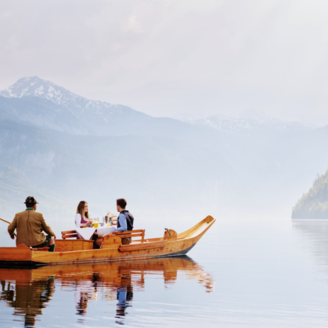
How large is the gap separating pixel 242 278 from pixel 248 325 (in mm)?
7421

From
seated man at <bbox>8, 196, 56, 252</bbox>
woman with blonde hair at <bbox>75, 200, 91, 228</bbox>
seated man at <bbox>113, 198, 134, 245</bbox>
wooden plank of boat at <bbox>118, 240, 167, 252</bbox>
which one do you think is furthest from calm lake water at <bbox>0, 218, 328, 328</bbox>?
woman with blonde hair at <bbox>75, 200, 91, 228</bbox>

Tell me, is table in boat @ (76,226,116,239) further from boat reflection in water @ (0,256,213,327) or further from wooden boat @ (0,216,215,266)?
boat reflection in water @ (0,256,213,327)

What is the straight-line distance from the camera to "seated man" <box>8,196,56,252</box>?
15461mm

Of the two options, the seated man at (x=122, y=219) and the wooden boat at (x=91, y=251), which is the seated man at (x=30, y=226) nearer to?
the wooden boat at (x=91, y=251)

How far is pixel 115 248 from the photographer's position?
63.3ft

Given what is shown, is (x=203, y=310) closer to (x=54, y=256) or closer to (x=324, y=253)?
(x=54, y=256)

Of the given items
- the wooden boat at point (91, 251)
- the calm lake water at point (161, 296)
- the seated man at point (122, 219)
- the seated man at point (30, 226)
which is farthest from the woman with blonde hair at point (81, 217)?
the seated man at point (30, 226)

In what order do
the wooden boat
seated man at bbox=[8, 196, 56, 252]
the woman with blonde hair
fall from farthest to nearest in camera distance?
the woman with blonde hair, the wooden boat, seated man at bbox=[8, 196, 56, 252]

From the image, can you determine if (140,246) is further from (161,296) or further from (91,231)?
(161,296)

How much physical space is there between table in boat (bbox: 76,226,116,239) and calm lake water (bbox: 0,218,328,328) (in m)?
1.32

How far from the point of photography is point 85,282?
13969mm

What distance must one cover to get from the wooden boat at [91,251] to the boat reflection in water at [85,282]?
0.33 meters

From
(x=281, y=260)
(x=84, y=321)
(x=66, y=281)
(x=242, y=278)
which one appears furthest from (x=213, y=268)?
→ (x=84, y=321)

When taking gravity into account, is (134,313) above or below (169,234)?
below
